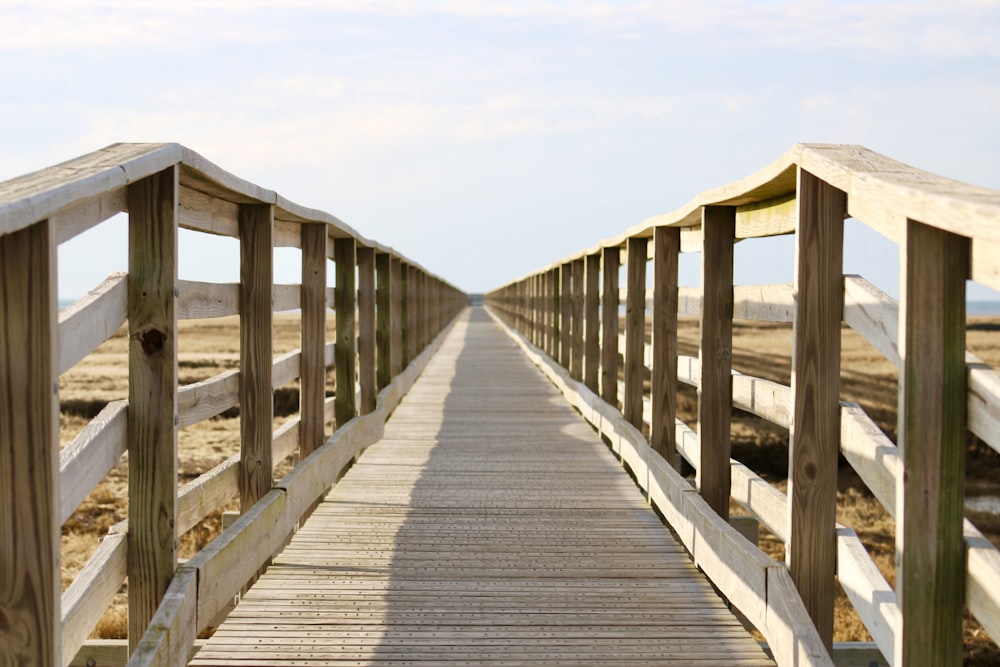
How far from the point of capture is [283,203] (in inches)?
159

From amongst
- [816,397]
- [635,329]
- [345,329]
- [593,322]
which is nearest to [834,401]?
[816,397]

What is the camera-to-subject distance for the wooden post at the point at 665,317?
190 inches

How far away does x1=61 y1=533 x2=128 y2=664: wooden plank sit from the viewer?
2246 millimetres

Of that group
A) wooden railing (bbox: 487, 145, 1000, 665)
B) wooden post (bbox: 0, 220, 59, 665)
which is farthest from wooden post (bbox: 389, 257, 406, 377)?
wooden post (bbox: 0, 220, 59, 665)

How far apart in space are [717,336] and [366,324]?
391 cm

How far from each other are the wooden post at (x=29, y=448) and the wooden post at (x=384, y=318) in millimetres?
6167

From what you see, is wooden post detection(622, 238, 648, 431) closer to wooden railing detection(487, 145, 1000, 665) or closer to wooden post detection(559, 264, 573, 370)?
wooden railing detection(487, 145, 1000, 665)

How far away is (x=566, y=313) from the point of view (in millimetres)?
10430

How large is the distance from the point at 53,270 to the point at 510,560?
252 cm

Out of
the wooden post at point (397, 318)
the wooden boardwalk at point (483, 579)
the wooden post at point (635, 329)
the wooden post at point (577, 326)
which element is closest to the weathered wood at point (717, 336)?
the wooden boardwalk at point (483, 579)

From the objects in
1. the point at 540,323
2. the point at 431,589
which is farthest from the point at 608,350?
the point at 540,323

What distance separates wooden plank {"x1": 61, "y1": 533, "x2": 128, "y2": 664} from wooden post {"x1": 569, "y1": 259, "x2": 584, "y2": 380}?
6654 millimetres

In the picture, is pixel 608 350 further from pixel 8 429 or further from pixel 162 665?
pixel 8 429

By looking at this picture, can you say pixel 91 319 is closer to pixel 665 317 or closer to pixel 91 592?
pixel 91 592
